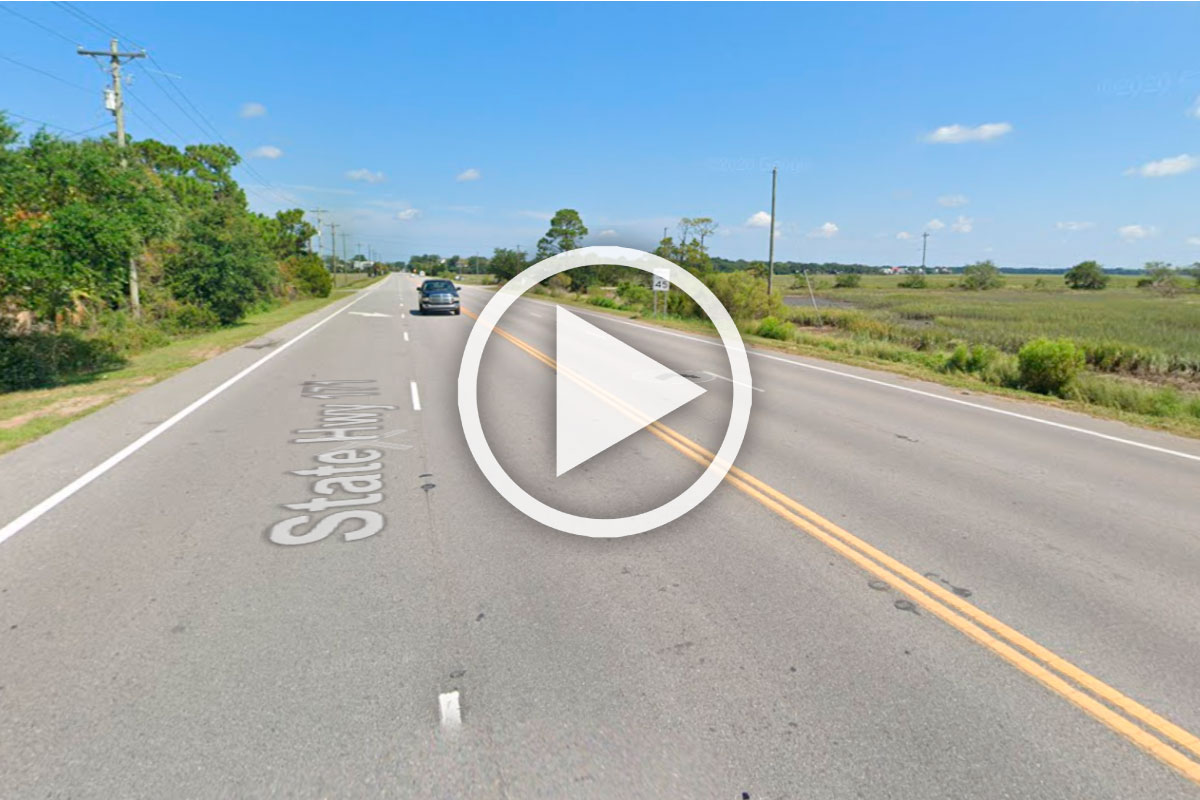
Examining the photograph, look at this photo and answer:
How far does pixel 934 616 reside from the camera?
3.96 m

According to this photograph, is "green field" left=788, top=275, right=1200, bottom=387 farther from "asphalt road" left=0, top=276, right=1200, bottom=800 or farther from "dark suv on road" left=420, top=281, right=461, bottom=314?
"dark suv on road" left=420, top=281, right=461, bottom=314

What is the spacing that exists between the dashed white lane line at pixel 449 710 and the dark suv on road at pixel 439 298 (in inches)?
1174

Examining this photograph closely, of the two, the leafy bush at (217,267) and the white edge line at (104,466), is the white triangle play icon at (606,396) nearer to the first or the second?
the white edge line at (104,466)

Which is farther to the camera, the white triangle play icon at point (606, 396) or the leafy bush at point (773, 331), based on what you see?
the leafy bush at point (773, 331)

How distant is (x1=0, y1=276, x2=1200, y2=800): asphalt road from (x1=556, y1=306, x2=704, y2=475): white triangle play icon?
945mm

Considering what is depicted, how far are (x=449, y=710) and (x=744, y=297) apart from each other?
103ft

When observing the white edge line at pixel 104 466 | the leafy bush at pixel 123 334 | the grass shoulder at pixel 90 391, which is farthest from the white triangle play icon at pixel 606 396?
the leafy bush at pixel 123 334

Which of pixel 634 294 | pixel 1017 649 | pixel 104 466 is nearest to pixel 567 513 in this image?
pixel 1017 649

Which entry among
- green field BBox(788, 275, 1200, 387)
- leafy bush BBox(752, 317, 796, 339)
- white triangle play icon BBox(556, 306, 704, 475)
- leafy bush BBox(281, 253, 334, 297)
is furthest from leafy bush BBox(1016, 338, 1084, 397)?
leafy bush BBox(281, 253, 334, 297)

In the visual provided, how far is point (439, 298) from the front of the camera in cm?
3170

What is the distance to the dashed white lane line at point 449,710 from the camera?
9.70ft

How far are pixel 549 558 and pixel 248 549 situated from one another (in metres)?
2.22

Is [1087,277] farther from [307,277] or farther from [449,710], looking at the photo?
[449,710]

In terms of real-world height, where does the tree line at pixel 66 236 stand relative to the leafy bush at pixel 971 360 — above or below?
above
